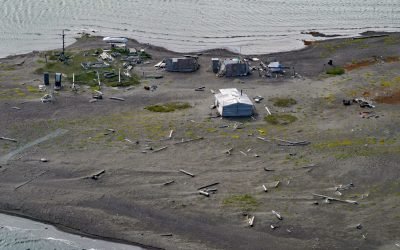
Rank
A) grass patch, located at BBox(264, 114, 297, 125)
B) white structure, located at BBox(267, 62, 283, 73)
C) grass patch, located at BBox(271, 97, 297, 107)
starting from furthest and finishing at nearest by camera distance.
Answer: white structure, located at BBox(267, 62, 283, 73) < grass patch, located at BBox(271, 97, 297, 107) < grass patch, located at BBox(264, 114, 297, 125)

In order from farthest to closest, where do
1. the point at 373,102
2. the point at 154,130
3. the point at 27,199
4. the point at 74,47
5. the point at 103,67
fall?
the point at 74,47 < the point at 103,67 < the point at 373,102 < the point at 154,130 < the point at 27,199

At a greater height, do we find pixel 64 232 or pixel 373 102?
pixel 373 102

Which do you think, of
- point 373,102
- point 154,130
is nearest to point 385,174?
point 373,102

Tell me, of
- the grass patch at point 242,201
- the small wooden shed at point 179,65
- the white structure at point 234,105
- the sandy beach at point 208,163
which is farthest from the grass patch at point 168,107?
the grass patch at point 242,201

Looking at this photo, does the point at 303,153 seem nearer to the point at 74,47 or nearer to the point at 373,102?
the point at 373,102

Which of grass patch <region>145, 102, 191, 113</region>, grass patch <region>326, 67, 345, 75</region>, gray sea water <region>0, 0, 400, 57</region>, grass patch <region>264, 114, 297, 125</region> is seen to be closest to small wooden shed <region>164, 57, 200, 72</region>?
grass patch <region>145, 102, 191, 113</region>

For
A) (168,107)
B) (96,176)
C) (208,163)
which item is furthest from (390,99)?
(96,176)

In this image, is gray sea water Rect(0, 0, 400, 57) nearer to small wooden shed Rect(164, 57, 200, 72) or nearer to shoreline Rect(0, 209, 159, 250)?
small wooden shed Rect(164, 57, 200, 72)

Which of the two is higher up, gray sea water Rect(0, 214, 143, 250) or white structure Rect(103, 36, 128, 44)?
white structure Rect(103, 36, 128, 44)
